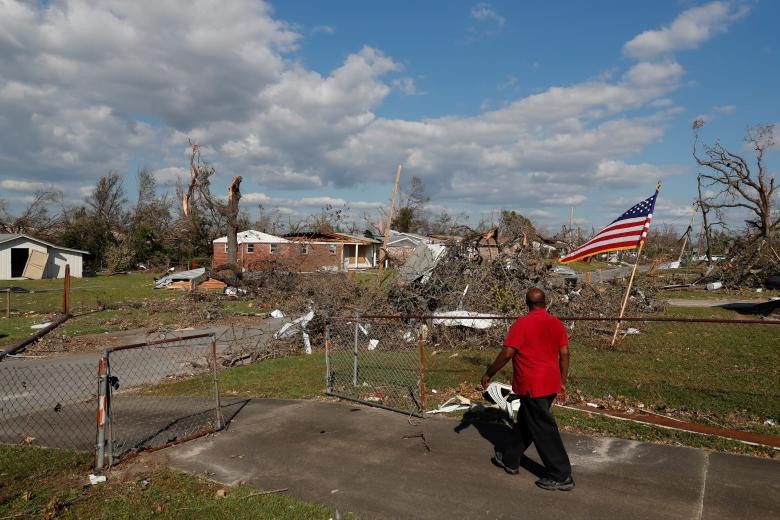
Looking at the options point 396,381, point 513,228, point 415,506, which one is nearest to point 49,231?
point 513,228

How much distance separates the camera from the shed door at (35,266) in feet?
120

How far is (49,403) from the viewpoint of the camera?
324 inches

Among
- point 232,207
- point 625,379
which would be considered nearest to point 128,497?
point 625,379

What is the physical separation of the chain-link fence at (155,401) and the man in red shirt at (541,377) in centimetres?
313

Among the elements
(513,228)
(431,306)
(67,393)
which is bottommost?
(67,393)

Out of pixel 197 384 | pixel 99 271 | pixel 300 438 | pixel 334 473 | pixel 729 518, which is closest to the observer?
pixel 729 518

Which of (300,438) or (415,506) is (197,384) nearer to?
A: (300,438)

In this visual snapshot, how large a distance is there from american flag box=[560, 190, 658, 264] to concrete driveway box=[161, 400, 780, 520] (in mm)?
5400

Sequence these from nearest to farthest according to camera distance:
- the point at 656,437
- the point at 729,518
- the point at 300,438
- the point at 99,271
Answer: the point at 729,518 → the point at 656,437 → the point at 300,438 → the point at 99,271

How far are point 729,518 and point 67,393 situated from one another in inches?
369

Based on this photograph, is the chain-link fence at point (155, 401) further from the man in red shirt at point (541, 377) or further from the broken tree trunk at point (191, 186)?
the broken tree trunk at point (191, 186)

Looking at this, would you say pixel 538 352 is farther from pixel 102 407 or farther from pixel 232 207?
pixel 232 207

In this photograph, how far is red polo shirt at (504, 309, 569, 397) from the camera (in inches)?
175

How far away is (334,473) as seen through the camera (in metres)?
4.98
